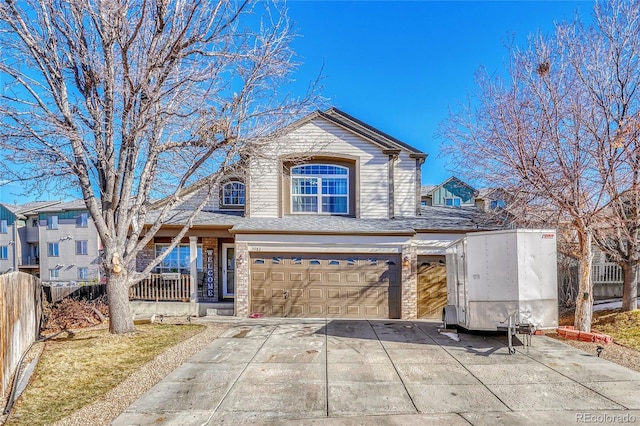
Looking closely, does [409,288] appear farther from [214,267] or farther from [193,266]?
[193,266]

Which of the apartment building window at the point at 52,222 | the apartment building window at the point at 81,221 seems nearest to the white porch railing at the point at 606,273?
the apartment building window at the point at 81,221

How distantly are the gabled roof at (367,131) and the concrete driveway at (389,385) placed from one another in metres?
7.56

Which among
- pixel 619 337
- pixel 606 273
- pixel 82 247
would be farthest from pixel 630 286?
pixel 82 247

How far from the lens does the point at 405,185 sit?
14.3 metres

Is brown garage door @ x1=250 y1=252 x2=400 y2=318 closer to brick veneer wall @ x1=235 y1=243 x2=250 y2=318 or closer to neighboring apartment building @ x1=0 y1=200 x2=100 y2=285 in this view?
brick veneer wall @ x1=235 y1=243 x2=250 y2=318

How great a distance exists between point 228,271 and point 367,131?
310 inches

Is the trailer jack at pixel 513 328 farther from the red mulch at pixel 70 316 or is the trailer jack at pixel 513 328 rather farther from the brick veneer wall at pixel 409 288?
the red mulch at pixel 70 316

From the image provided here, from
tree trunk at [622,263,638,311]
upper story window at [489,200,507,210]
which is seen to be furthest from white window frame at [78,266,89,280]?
tree trunk at [622,263,638,311]

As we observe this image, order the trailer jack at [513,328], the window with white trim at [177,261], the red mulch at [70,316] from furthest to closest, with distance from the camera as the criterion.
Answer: the window with white trim at [177,261], the red mulch at [70,316], the trailer jack at [513,328]

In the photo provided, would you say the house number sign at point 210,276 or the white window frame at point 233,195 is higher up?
the white window frame at point 233,195

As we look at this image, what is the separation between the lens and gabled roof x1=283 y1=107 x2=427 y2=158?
1402 cm

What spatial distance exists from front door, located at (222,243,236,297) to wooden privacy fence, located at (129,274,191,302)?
5.82ft

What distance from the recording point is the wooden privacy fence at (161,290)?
12.9 meters

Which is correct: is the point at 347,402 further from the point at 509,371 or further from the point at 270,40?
the point at 270,40
